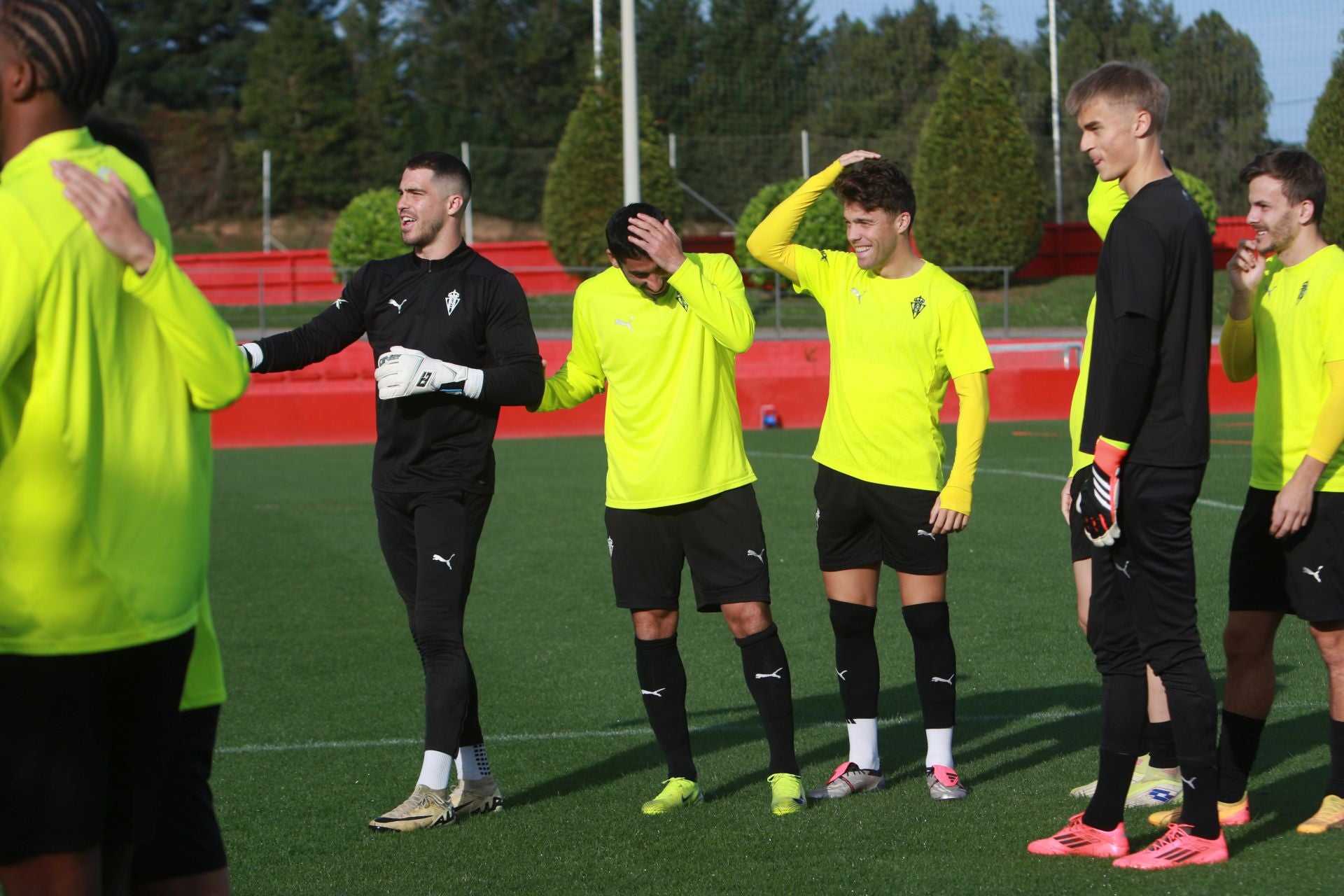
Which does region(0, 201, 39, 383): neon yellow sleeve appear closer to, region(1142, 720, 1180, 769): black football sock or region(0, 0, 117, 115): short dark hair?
region(0, 0, 117, 115): short dark hair

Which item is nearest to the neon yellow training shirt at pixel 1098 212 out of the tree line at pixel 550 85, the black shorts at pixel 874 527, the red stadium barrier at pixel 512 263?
the black shorts at pixel 874 527

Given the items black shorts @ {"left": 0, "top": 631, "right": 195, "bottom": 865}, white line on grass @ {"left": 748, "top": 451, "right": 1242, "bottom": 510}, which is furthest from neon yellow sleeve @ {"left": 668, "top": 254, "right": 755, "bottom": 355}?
white line on grass @ {"left": 748, "top": 451, "right": 1242, "bottom": 510}

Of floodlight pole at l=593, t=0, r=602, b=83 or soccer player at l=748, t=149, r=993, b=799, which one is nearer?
soccer player at l=748, t=149, r=993, b=799

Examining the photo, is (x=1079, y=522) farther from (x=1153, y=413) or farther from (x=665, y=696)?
(x=665, y=696)

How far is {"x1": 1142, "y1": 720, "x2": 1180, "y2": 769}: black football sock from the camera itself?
4832 mm

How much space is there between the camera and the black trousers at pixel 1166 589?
12.5ft

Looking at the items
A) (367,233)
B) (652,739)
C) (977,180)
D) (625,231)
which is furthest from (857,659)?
(977,180)

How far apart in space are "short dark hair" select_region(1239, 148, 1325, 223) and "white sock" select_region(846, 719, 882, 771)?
2.06 meters

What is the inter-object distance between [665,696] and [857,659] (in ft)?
2.18

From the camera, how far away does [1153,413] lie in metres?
3.81

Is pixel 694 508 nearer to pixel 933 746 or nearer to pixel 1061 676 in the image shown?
pixel 933 746

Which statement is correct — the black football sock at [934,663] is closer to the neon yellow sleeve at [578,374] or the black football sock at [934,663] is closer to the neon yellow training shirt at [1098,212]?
the neon yellow training shirt at [1098,212]

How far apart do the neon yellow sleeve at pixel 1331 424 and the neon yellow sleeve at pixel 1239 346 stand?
27 cm

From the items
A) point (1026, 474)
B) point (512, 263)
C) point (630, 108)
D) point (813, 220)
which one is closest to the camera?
point (1026, 474)
